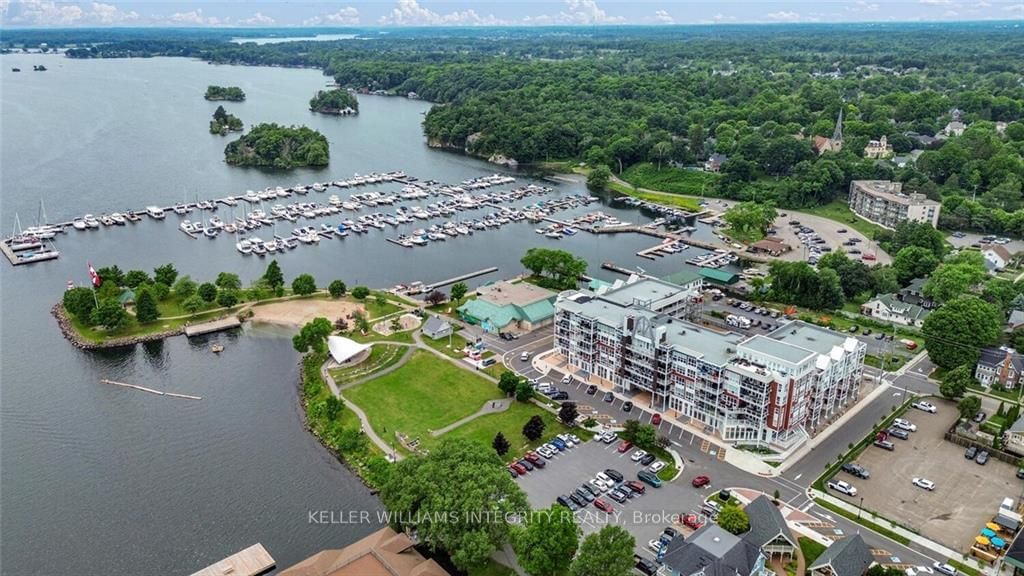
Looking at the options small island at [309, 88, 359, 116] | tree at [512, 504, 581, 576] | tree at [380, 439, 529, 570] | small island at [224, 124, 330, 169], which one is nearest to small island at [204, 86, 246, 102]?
small island at [309, 88, 359, 116]

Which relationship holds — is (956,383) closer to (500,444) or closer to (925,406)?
(925,406)

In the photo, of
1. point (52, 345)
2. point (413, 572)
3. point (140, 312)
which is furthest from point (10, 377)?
point (413, 572)

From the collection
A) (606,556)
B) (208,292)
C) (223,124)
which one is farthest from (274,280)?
(223,124)

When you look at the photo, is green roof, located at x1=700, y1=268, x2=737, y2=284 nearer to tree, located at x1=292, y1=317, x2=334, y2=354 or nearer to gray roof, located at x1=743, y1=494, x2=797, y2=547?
gray roof, located at x1=743, y1=494, x2=797, y2=547

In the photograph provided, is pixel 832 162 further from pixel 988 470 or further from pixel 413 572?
pixel 413 572

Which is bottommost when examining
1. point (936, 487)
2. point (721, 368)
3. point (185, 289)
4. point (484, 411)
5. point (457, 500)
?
point (936, 487)

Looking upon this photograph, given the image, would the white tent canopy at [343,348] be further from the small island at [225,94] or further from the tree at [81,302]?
the small island at [225,94]

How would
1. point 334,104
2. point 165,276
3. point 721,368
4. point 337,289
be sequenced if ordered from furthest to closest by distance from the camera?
point 334,104
point 165,276
point 337,289
point 721,368
